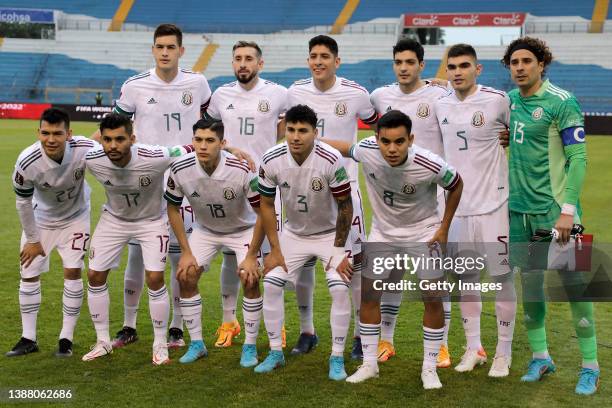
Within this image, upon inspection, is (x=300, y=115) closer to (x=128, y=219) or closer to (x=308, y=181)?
(x=308, y=181)

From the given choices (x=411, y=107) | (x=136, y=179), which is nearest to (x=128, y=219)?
(x=136, y=179)

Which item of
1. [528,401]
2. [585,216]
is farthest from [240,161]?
[585,216]

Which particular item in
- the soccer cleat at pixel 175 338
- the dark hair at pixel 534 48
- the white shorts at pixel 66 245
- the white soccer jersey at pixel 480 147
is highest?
the dark hair at pixel 534 48

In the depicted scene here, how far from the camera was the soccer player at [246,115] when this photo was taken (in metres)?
6.49

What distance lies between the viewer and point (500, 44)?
41.5 meters

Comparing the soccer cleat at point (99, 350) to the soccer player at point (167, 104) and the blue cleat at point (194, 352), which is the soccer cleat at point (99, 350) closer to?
the soccer player at point (167, 104)

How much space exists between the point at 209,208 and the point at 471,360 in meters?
2.31

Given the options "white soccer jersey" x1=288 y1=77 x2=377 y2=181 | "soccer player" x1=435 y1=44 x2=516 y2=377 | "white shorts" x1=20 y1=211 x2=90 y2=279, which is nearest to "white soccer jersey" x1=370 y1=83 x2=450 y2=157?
"white soccer jersey" x1=288 y1=77 x2=377 y2=181

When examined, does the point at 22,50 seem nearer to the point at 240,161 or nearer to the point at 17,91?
the point at 17,91

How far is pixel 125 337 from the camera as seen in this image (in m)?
6.32

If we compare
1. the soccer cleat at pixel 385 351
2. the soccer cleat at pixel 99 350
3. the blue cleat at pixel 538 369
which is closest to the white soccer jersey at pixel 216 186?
the soccer cleat at pixel 99 350

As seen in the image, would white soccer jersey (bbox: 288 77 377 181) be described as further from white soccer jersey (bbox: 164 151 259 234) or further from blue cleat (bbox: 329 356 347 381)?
blue cleat (bbox: 329 356 347 381)

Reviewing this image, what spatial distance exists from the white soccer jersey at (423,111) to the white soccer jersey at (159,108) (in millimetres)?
1774

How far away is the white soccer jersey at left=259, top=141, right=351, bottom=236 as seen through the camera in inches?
216
